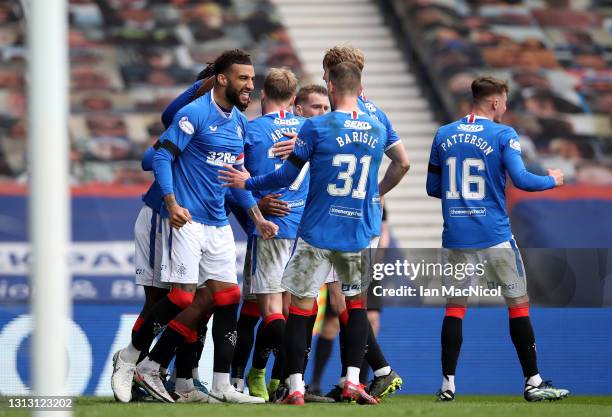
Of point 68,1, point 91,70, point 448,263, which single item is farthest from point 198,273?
point 68,1

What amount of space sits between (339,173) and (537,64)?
9.21 meters

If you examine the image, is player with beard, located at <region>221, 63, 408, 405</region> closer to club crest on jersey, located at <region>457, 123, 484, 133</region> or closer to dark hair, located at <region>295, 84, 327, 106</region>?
club crest on jersey, located at <region>457, 123, 484, 133</region>

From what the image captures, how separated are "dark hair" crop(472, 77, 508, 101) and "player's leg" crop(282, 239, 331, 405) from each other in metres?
1.76

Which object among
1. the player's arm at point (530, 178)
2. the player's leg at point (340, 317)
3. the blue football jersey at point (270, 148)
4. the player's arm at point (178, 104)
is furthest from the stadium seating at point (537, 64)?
the player's arm at point (178, 104)

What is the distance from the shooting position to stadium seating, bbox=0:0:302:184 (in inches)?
544

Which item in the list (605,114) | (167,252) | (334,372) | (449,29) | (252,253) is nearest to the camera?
(167,252)

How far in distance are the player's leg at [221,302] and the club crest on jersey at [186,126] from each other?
2.07ft

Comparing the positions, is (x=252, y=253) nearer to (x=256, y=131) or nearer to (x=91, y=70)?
(x=256, y=131)

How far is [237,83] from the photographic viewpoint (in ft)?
24.0

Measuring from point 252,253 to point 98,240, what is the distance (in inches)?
178

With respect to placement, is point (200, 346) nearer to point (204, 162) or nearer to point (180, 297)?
point (180, 297)

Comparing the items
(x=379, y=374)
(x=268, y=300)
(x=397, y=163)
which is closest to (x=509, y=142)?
(x=397, y=163)

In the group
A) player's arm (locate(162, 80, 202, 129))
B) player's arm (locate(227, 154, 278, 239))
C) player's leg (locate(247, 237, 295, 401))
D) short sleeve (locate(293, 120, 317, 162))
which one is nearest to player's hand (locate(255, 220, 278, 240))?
player's arm (locate(227, 154, 278, 239))

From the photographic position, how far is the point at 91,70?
15125 mm
